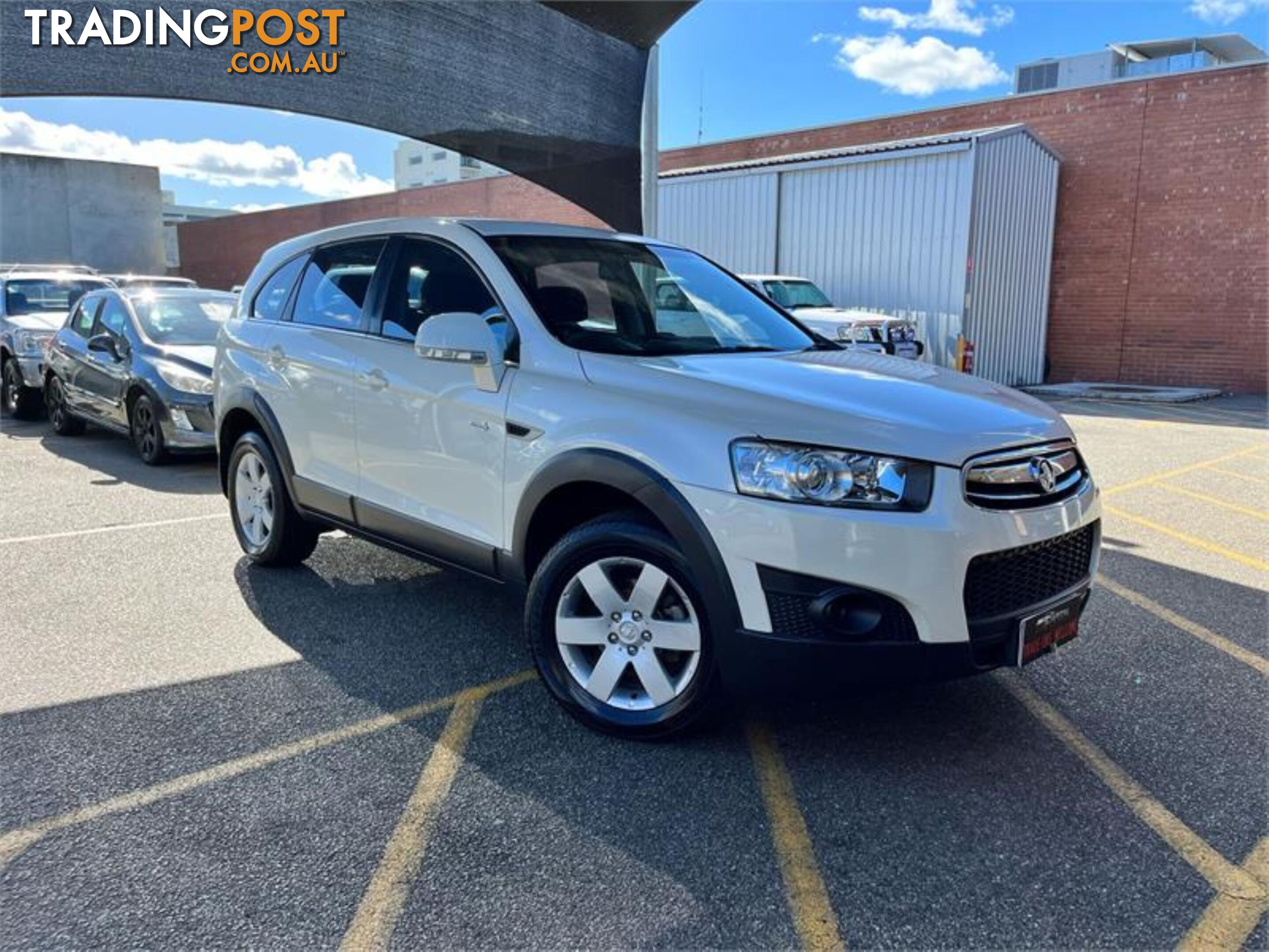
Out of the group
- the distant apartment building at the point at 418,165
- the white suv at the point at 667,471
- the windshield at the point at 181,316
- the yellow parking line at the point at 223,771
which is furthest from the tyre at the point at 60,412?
the distant apartment building at the point at 418,165

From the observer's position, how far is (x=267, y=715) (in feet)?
11.3

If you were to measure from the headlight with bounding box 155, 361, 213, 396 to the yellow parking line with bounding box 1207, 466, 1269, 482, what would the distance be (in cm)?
906

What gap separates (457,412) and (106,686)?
1.75 meters

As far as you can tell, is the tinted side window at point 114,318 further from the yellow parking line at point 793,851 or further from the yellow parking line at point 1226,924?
the yellow parking line at point 1226,924

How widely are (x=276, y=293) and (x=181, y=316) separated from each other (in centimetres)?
465

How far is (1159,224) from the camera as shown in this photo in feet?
52.6

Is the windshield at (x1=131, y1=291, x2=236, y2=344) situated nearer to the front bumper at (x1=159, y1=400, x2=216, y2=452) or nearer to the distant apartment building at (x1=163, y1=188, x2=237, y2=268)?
the front bumper at (x1=159, y1=400, x2=216, y2=452)

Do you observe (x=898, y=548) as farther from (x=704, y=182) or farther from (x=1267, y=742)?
(x=704, y=182)

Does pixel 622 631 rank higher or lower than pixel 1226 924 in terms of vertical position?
higher

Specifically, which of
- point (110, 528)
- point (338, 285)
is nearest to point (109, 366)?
point (110, 528)

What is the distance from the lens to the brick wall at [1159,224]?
15.2m

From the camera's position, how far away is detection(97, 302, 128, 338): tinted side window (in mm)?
8812

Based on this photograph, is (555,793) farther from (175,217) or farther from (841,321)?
(175,217)

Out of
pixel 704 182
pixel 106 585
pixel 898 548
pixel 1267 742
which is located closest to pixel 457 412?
pixel 898 548
